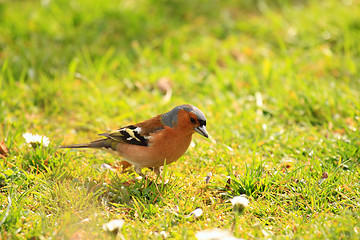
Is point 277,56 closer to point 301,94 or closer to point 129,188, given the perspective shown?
point 301,94

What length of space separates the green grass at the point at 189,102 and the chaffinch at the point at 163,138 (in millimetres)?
220

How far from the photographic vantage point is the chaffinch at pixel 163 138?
13.8ft

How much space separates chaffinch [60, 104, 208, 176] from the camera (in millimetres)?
4207

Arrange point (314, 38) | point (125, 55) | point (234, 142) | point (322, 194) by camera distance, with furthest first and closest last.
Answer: point (314, 38), point (125, 55), point (234, 142), point (322, 194)

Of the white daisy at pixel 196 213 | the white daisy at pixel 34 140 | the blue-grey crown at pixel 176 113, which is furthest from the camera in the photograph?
the white daisy at pixel 34 140

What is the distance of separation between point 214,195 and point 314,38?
14.9 ft

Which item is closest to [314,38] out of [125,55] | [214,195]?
[125,55]

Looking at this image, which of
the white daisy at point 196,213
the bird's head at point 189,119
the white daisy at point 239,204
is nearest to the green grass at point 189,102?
the white daisy at point 196,213

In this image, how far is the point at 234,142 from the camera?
5230mm

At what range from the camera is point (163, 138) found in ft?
13.9

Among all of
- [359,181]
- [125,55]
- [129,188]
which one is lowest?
[359,181]

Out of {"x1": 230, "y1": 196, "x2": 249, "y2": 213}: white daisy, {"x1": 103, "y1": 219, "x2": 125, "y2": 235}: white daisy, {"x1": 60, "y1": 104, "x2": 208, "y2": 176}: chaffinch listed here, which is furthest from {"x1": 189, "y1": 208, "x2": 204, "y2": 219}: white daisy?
{"x1": 103, "y1": 219, "x2": 125, "y2": 235}: white daisy

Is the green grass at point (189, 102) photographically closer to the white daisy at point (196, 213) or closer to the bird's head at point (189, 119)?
the white daisy at point (196, 213)

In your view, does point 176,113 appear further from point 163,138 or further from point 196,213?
point 196,213
